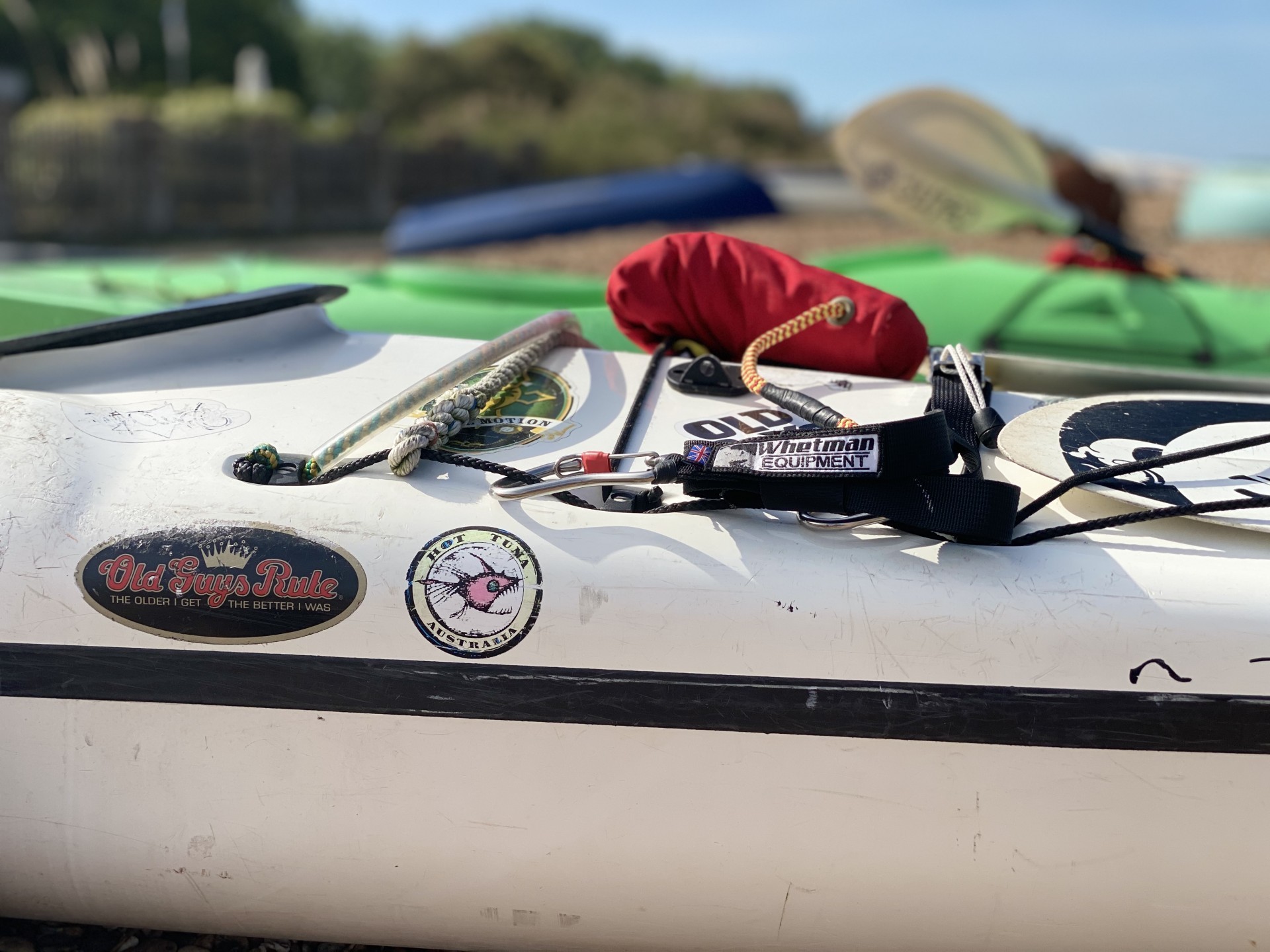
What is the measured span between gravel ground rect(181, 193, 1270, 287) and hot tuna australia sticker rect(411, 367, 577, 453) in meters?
3.98

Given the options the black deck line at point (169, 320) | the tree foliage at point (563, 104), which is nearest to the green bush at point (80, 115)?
the tree foliage at point (563, 104)

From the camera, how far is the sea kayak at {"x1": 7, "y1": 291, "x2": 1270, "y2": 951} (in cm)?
129

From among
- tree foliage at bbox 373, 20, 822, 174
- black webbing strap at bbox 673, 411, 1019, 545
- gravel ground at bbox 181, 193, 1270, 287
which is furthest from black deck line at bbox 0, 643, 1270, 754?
tree foliage at bbox 373, 20, 822, 174

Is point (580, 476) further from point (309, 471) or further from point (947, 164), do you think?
point (947, 164)

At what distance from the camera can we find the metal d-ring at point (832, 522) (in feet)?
4.53

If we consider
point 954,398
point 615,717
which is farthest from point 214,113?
point 615,717

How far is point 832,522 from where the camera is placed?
1.40 m

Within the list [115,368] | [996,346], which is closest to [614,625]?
[115,368]

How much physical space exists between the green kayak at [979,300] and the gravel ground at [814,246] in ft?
5.08

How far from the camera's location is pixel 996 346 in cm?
406

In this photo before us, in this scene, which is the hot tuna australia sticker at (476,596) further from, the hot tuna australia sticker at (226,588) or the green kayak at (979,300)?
the green kayak at (979,300)

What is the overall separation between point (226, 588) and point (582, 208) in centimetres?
649

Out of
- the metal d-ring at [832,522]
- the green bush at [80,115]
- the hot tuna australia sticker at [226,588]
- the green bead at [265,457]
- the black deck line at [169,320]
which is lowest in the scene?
the hot tuna australia sticker at [226,588]

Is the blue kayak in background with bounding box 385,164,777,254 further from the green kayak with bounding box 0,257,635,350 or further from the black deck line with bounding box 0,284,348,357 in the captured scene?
the black deck line with bounding box 0,284,348,357
